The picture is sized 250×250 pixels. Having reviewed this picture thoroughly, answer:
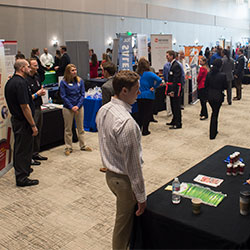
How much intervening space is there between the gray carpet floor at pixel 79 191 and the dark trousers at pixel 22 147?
245mm

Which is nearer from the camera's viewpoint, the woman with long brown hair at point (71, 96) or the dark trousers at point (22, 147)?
the dark trousers at point (22, 147)

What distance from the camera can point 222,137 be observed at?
6281mm

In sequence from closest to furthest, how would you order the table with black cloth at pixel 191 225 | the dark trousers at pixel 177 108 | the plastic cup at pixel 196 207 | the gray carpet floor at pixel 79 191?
the table with black cloth at pixel 191 225 < the plastic cup at pixel 196 207 < the gray carpet floor at pixel 79 191 < the dark trousers at pixel 177 108

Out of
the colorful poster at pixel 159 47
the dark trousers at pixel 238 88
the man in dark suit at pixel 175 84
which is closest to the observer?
the man in dark suit at pixel 175 84

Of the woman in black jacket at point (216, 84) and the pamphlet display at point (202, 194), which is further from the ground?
the woman in black jacket at point (216, 84)

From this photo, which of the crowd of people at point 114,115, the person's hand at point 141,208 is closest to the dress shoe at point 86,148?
the crowd of people at point 114,115

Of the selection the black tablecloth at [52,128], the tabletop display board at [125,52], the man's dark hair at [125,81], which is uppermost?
the tabletop display board at [125,52]

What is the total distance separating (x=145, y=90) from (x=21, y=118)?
2.95 m

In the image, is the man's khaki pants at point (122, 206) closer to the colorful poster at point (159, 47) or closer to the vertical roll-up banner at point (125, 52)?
the vertical roll-up banner at point (125, 52)

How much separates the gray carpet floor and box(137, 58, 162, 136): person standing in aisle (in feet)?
1.26

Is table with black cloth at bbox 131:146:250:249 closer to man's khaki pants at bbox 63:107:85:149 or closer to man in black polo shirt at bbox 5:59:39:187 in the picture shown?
man in black polo shirt at bbox 5:59:39:187

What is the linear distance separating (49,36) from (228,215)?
39.0 ft

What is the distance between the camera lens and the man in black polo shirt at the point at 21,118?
3869 millimetres

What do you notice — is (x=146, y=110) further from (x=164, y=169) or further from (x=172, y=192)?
(x=172, y=192)
